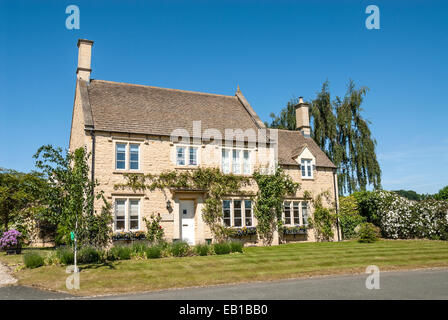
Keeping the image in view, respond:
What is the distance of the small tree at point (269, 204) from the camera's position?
79.3 ft

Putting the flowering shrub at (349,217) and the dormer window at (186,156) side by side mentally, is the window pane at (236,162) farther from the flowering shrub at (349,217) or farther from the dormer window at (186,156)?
the flowering shrub at (349,217)

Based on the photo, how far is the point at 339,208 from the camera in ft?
95.5

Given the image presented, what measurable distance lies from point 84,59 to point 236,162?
11871 mm

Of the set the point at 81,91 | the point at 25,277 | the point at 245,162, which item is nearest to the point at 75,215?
the point at 25,277

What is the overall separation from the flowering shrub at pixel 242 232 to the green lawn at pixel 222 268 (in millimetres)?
4322

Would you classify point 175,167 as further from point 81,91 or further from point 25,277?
point 25,277

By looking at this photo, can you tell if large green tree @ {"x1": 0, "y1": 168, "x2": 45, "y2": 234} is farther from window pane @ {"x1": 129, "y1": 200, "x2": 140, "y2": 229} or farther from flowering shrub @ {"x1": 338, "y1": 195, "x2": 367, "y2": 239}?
flowering shrub @ {"x1": 338, "y1": 195, "x2": 367, "y2": 239}

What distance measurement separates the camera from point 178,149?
22.8 m

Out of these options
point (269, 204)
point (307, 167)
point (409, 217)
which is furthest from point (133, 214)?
point (409, 217)

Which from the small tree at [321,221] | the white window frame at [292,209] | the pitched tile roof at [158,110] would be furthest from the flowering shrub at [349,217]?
the pitched tile roof at [158,110]

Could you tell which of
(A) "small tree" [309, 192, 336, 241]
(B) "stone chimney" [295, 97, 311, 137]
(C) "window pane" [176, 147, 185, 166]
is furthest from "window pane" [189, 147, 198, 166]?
(B) "stone chimney" [295, 97, 311, 137]

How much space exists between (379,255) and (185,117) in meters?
14.1

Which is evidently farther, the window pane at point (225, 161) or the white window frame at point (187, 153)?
the window pane at point (225, 161)

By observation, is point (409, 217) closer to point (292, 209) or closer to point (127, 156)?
point (292, 209)
